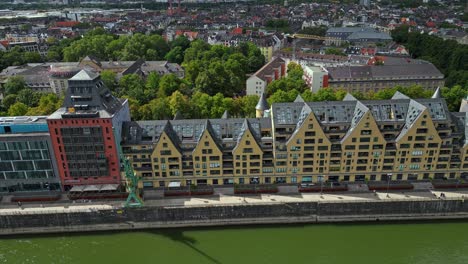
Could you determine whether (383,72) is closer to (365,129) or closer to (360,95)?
(360,95)

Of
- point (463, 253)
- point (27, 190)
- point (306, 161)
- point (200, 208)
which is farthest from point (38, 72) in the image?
point (463, 253)

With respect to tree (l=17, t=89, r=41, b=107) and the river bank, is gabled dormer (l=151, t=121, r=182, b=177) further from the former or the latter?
tree (l=17, t=89, r=41, b=107)

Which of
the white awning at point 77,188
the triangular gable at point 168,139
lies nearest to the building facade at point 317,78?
the triangular gable at point 168,139

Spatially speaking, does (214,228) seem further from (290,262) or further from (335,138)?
(335,138)

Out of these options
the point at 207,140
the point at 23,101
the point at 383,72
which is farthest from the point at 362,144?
the point at 23,101

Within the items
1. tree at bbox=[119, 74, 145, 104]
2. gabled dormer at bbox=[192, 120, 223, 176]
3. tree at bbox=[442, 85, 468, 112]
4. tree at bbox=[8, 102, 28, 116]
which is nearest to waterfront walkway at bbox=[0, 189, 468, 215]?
gabled dormer at bbox=[192, 120, 223, 176]

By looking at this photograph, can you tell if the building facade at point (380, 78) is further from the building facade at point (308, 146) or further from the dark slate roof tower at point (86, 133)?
the dark slate roof tower at point (86, 133)
